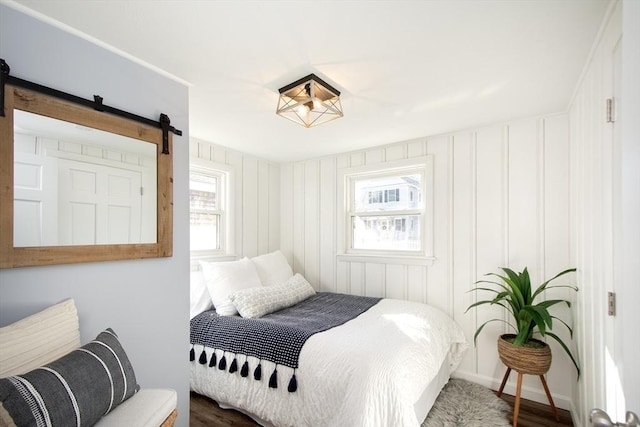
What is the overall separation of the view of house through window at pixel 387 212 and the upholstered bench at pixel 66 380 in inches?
101

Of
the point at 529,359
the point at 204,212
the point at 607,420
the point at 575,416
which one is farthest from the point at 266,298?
the point at 575,416

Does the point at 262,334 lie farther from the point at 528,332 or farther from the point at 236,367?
the point at 528,332

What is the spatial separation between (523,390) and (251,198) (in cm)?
337

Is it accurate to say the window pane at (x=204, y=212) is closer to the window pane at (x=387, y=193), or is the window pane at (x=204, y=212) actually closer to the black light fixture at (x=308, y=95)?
the black light fixture at (x=308, y=95)

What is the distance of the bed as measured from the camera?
5.20 feet

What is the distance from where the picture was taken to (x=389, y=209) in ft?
11.0

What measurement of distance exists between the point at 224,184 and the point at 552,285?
3353 mm

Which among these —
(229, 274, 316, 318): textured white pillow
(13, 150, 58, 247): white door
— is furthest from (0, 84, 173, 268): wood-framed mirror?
(229, 274, 316, 318): textured white pillow

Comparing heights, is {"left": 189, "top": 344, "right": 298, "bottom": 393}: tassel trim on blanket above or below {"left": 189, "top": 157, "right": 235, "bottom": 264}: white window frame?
below

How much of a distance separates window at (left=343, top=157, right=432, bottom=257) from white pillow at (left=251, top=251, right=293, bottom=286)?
2.64ft

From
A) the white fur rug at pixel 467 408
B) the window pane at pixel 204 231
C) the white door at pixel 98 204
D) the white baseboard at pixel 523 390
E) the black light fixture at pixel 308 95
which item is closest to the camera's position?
the white door at pixel 98 204

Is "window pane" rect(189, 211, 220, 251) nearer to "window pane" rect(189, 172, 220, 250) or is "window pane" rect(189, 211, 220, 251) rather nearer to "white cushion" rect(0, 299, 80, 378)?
"window pane" rect(189, 172, 220, 250)

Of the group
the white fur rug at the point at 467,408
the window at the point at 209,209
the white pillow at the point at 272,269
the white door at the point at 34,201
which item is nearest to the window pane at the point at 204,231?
the window at the point at 209,209

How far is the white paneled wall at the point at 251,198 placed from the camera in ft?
10.9
